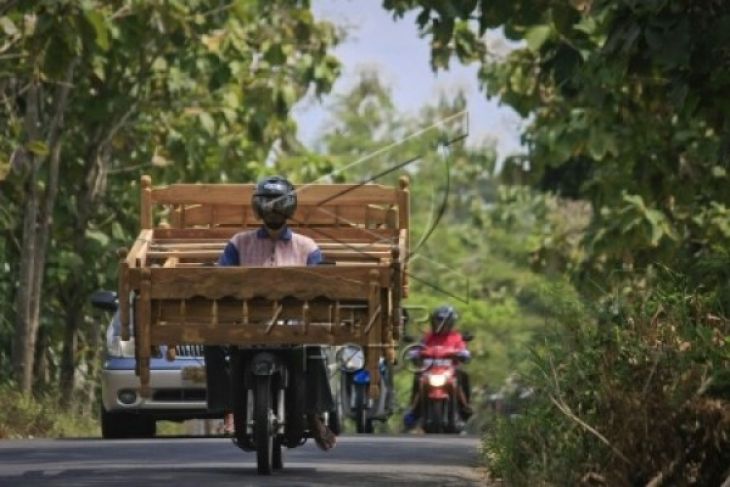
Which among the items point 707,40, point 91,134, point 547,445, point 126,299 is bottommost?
point 547,445

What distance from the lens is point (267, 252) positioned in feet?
52.6

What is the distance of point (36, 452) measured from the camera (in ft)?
61.9

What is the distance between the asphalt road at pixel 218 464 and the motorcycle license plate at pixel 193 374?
67 centimetres

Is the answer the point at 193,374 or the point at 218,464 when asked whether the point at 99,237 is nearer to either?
the point at 193,374

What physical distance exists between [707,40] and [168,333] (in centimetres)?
377

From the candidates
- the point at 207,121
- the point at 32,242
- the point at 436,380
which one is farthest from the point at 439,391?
the point at 32,242

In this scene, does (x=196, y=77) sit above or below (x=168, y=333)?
above

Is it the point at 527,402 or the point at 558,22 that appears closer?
the point at 527,402

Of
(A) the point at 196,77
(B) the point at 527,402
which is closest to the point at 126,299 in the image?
(B) the point at 527,402

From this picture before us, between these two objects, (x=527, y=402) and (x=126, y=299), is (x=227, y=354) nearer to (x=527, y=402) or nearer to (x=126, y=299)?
(x=126, y=299)

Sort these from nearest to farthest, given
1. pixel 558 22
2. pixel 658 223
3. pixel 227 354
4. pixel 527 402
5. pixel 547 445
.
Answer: pixel 547 445
pixel 527 402
pixel 227 354
pixel 558 22
pixel 658 223

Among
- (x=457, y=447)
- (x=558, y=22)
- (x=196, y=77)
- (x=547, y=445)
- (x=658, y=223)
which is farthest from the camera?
(x=196, y=77)

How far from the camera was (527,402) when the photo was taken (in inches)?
587

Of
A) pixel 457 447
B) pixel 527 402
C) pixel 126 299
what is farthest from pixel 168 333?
pixel 457 447
